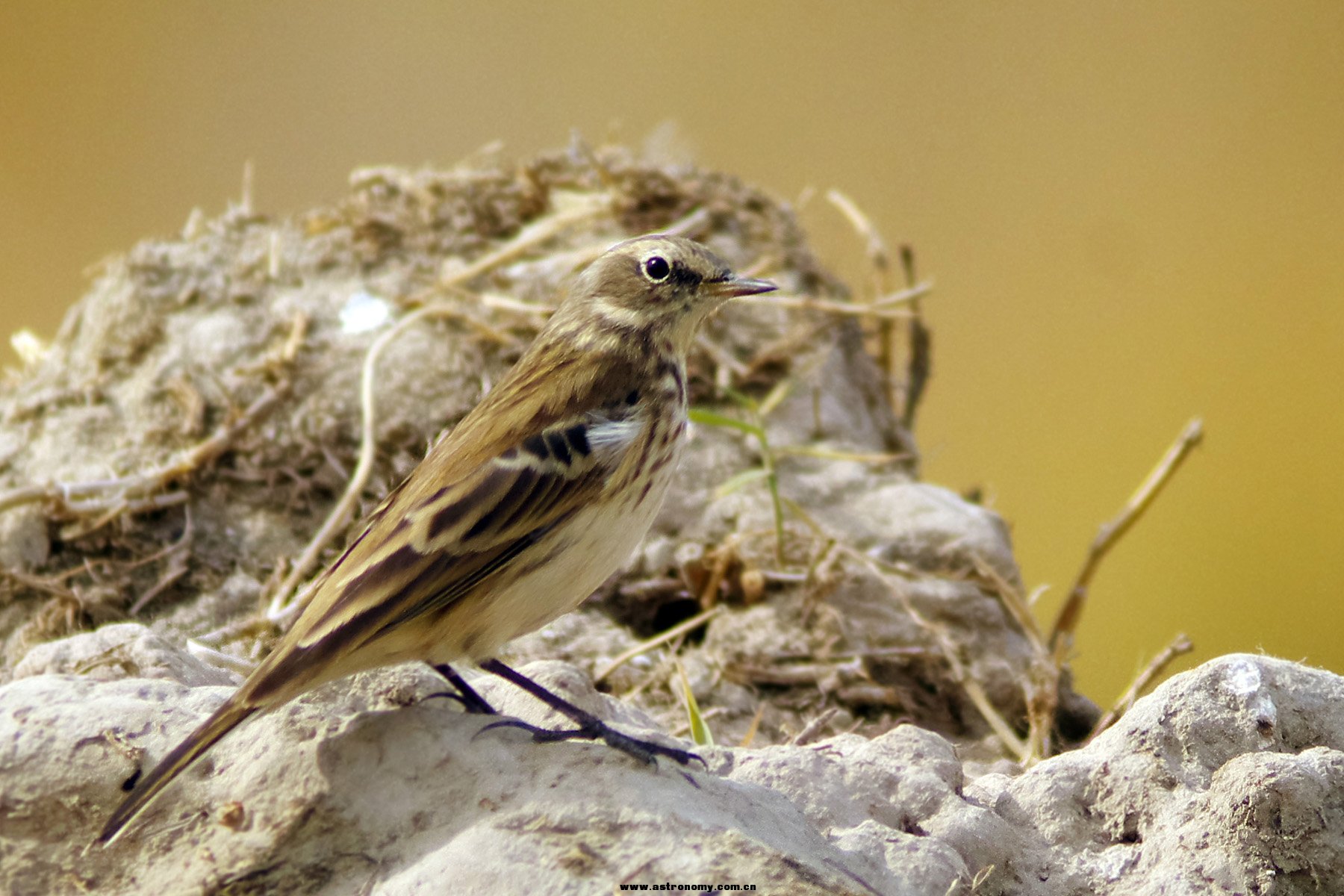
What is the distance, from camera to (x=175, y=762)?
2150mm

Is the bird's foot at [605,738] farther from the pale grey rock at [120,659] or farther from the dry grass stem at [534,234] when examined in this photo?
the dry grass stem at [534,234]

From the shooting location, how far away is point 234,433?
4.70 m

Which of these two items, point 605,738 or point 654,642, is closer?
point 605,738

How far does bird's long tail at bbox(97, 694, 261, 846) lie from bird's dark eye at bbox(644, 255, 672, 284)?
60.3 inches

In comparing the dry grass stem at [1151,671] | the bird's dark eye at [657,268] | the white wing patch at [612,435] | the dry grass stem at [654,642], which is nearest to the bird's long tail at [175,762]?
the white wing patch at [612,435]

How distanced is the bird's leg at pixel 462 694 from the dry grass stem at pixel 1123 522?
279 centimetres

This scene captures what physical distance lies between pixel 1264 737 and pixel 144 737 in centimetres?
227

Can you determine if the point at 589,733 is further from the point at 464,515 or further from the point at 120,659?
the point at 120,659

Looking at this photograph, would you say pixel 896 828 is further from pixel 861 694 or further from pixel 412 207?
pixel 412 207

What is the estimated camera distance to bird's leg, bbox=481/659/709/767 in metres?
2.46

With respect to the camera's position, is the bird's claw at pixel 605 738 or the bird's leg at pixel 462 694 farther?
the bird's leg at pixel 462 694

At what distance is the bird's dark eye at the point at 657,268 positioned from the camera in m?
3.24

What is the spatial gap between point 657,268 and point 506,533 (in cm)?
94

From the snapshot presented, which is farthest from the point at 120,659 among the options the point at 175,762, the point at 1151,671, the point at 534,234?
the point at 534,234
